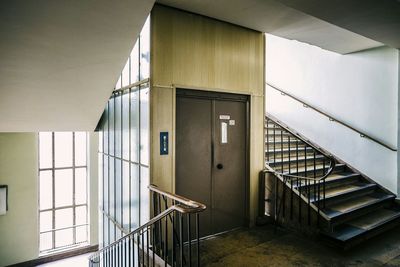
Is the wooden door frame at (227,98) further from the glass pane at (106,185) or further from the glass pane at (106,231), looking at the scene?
the glass pane at (106,231)

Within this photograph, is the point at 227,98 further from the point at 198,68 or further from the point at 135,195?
the point at 135,195

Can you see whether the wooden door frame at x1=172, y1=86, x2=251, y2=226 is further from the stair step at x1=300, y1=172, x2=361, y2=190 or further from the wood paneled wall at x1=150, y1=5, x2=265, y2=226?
the stair step at x1=300, y1=172, x2=361, y2=190

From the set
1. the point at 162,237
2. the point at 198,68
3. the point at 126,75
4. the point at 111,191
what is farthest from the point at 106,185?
the point at 198,68

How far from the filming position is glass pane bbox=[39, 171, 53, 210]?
940 centimetres

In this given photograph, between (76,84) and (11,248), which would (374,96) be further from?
(11,248)

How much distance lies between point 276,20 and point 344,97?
258 centimetres

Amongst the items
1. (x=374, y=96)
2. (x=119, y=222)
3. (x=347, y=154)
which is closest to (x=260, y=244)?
(x=119, y=222)

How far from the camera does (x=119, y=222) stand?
4.91 metres

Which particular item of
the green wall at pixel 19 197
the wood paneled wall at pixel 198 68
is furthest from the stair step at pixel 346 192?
the green wall at pixel 19 197

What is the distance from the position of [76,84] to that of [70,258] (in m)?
7.76

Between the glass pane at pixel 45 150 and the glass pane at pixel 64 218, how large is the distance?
1714 mm

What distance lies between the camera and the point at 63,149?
969 centimetres

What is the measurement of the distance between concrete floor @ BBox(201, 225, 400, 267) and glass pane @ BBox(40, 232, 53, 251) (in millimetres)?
8013

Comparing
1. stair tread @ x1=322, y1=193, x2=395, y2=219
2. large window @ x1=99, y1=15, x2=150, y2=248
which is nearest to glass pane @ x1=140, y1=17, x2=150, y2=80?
large window @ x1=99, y1=15, x2=150, y2=248
